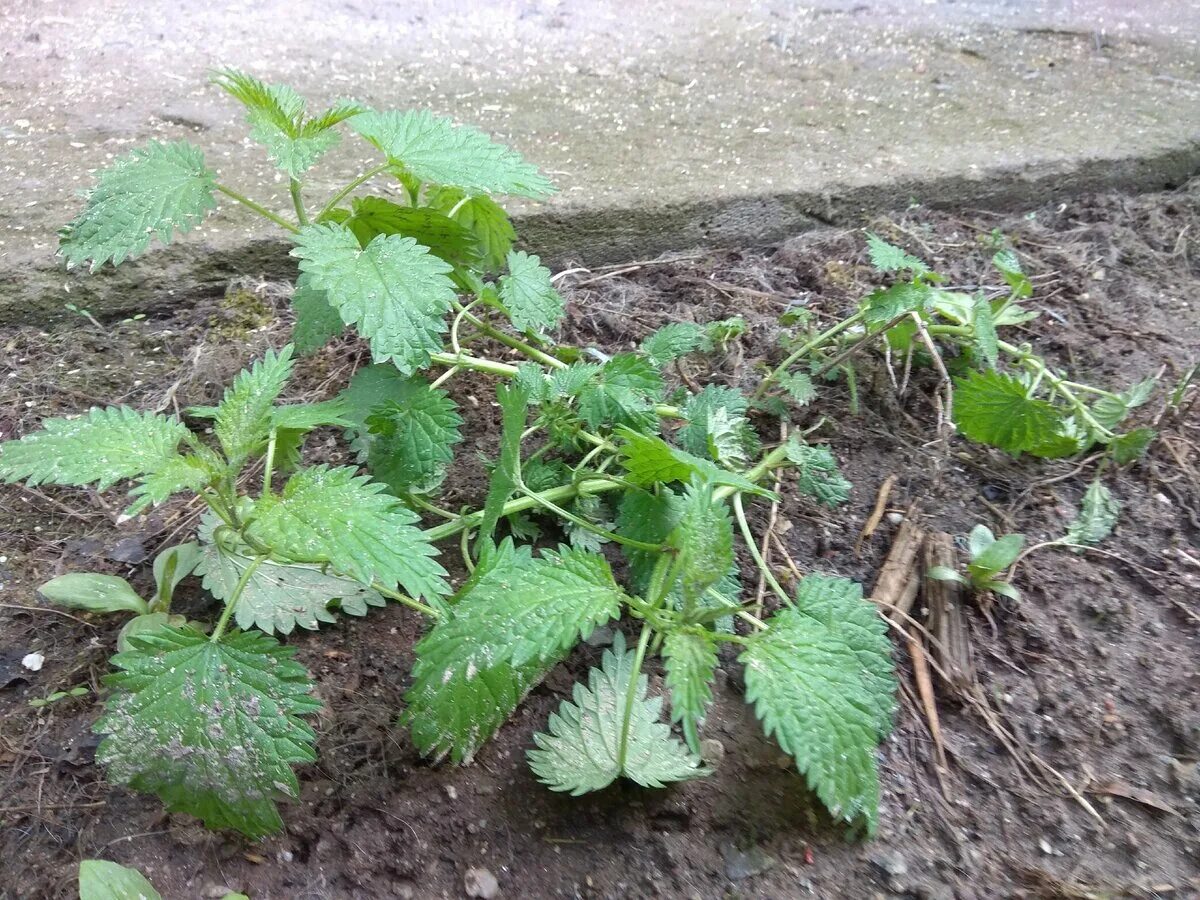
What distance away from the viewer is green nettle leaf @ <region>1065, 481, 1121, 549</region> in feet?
4.75

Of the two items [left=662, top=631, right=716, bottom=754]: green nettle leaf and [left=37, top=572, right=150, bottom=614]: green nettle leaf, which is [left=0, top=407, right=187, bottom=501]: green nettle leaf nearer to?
[left=37, top=572, right=150, bottom=614]: green nettle leaf

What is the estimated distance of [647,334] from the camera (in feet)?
5.86

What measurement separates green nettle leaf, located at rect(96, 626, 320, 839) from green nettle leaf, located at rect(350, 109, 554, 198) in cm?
71

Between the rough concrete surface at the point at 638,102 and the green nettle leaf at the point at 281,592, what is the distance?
0.88 metres

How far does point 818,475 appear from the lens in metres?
1.42

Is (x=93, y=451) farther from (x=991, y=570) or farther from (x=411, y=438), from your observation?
(x=991, y=570)

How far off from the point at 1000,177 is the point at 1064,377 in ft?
2.60

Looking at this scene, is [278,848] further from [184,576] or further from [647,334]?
[647,334]

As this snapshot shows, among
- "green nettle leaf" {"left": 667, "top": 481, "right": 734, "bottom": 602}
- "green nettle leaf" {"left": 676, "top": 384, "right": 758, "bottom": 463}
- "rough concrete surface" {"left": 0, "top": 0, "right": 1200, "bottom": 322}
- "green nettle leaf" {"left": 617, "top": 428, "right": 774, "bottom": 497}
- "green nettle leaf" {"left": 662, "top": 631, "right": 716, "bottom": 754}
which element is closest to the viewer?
"green nettle leaf" {"left": 662, "top": 631, "right": 716, "bottom": 754}

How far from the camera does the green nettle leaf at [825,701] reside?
0.97 meters

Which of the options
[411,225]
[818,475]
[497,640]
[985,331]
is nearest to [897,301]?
[985,331]

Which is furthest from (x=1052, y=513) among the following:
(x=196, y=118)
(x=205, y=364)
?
(x=196, y=118)

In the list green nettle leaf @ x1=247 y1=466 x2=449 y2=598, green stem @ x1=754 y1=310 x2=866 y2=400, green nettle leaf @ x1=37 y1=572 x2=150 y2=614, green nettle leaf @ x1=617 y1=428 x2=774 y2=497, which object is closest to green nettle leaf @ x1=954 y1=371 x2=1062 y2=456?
green stem @ x1=754 y1=310 x2=866 y2=400

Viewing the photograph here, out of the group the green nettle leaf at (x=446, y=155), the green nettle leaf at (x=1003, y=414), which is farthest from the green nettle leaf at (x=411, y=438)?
the green nettle leaf at (x=1003, y=414)
